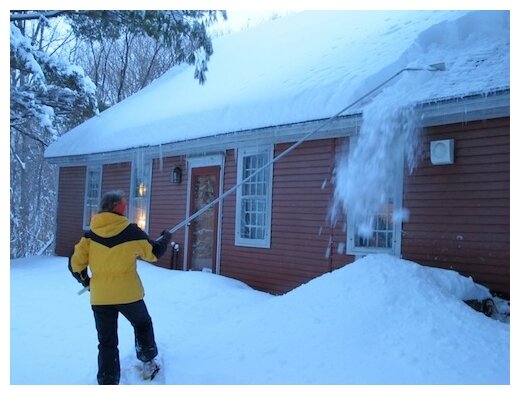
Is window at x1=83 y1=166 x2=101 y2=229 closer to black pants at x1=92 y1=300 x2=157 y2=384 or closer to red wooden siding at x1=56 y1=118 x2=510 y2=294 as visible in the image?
red wooden siding at x1=56 y1=118 x2=510 y2=294

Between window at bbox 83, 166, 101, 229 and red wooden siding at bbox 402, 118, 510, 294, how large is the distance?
29.6 ft

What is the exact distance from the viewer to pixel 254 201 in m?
8.84

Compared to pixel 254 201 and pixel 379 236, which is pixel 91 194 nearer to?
pixel 254 201

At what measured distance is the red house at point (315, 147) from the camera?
5.92 meters

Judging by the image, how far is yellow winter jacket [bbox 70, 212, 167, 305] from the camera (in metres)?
3.82

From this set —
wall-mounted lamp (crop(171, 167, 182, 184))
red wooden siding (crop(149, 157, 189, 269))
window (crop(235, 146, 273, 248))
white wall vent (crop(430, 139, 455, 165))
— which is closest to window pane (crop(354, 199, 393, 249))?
white wall vent (crop(430, 139, 455, 165))

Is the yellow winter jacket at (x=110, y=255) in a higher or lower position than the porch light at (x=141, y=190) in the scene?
lower

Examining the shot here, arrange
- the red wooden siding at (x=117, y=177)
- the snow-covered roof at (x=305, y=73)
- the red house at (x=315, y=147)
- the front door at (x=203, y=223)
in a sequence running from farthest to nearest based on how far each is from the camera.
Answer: the red wooden siding at (x=117, y=177), the front door at (x=203, y=223), the snow-covered roof at (x=305, y=73), the red house at (x=315, y=147)

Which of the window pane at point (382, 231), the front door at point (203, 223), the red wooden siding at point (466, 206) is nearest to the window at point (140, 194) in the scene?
the front door at point (203, 223)

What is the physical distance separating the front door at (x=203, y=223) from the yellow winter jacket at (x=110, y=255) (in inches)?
221

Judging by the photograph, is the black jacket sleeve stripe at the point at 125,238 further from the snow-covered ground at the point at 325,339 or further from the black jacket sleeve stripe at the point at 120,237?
the snow-covered ground at the point at 325,339

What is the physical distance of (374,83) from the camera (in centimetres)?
679
